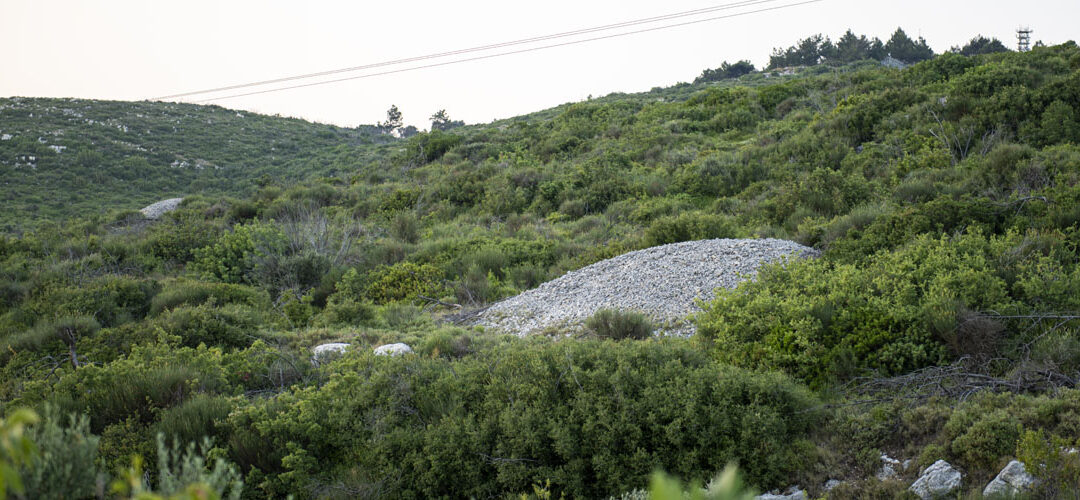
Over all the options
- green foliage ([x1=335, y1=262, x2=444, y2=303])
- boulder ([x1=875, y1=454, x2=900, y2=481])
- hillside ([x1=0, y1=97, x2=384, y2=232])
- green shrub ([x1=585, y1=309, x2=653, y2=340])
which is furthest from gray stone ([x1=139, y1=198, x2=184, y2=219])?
boulder ([x1=875, y1=454, x2=900, y2=481])

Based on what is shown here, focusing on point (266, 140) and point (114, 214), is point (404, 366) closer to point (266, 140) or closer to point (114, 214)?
point (114, 214)

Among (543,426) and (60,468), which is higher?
(60,468)

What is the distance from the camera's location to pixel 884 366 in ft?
16.5

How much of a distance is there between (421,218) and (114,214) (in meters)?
9.83

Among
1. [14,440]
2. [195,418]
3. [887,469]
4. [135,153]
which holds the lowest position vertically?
[887,469]

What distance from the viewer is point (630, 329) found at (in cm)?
695

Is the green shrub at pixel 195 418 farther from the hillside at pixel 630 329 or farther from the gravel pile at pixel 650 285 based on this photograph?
the gravel pile at pixel 650 285

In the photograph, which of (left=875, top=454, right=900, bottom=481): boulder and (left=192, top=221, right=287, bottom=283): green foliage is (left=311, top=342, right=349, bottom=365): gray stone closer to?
(left=192, top=221, right=287, bottom=283): green foliage

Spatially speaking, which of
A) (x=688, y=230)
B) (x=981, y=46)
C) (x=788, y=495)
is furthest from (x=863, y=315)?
(x=981, y=46)

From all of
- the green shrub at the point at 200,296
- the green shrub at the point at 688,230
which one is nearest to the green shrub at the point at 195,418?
the green shrub at the point at 200,296

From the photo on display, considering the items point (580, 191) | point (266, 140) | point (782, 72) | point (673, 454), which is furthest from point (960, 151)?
point (266, 140)

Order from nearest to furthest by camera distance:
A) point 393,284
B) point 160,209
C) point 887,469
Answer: point 887,469
point 393,284
point 160,209

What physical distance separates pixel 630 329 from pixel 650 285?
4.91 feet

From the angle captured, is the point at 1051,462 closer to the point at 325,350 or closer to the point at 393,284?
the point at 325,350
